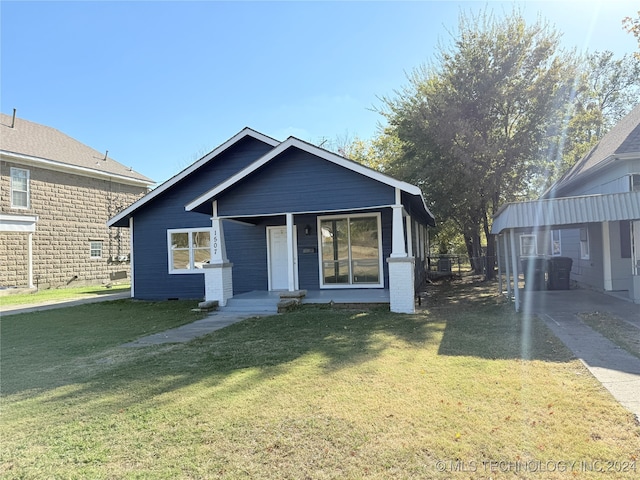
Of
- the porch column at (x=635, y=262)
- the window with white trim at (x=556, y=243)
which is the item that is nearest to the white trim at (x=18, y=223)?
the porch column at (x=635, y=262)

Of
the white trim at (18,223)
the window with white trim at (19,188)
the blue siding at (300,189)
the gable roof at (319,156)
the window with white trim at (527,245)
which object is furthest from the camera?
the window with white trim at (527,245)

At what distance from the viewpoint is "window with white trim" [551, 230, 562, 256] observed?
1859 centimetres

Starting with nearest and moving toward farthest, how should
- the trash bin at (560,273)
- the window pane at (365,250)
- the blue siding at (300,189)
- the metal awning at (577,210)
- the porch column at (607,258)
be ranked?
1. the metal awning at (577,210)
2. the blue siding at (300,189)
3. the porch column at (607,258)
4. the window pane at (365,250)
5. the trash bin at (560,273)

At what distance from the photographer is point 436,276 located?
19.6m

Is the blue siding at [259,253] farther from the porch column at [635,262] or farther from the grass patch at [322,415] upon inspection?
the porch column at [635,262]

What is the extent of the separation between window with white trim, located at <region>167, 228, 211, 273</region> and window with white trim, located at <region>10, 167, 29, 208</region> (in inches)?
313

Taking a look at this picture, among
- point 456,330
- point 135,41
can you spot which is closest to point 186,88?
point 135,41

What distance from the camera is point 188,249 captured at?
13727mm

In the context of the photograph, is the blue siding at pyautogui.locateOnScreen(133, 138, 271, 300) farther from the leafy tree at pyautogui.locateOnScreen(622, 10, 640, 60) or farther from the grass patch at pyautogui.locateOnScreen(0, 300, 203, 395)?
the leafy tree at pyautogui.locateOnScreen(622, 10, 640, 60)

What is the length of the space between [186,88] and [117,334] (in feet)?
51.2

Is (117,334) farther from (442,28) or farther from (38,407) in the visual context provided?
(442,28)

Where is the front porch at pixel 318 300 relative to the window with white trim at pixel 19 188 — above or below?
below

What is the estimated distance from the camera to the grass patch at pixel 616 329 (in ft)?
19.2

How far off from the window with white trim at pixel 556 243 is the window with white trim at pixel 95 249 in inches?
886
